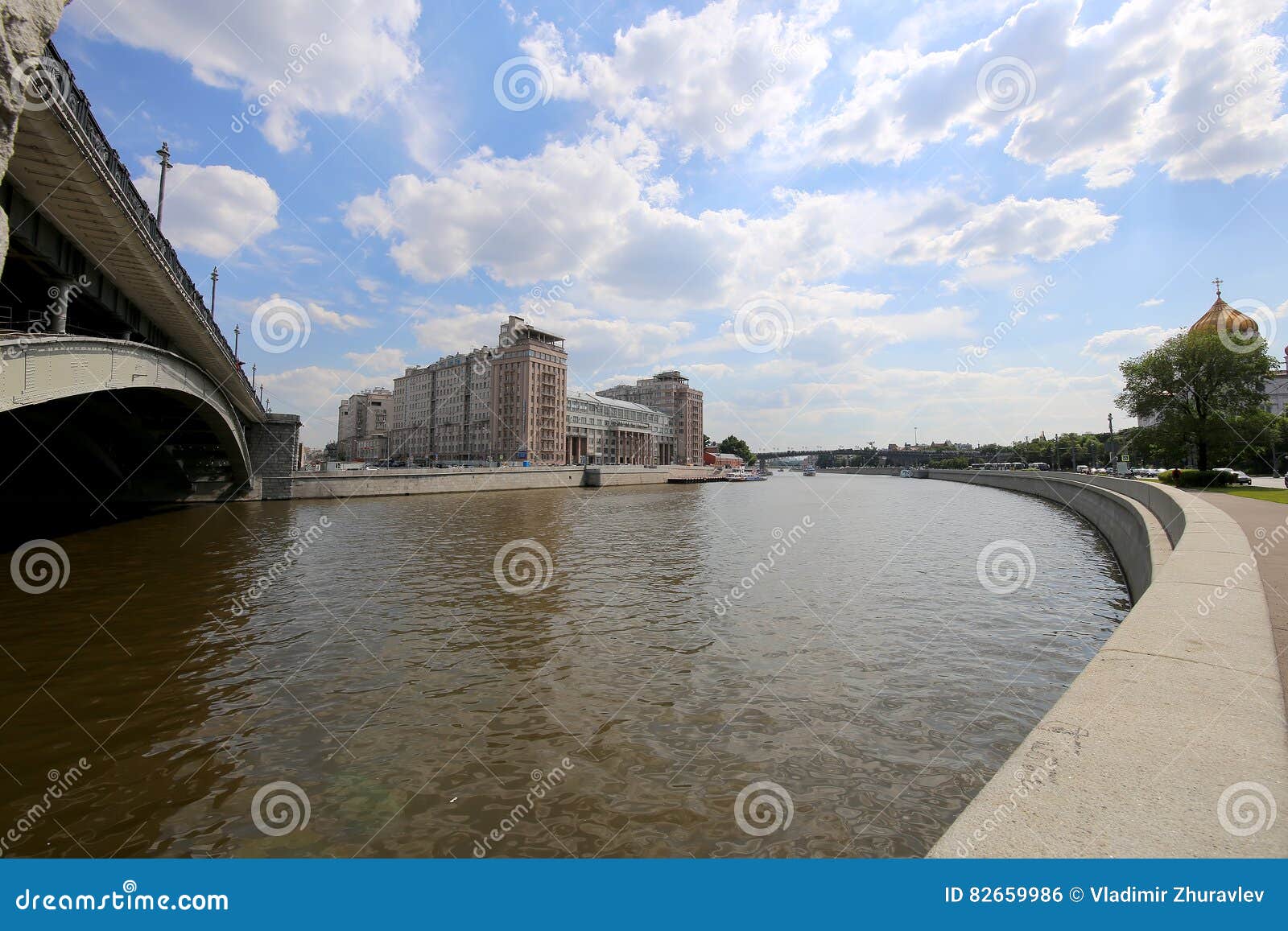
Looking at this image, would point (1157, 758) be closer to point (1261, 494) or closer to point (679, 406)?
point (1261, 494)

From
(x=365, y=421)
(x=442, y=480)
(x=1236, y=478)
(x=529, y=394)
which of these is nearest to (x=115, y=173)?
(x=442, y=480)

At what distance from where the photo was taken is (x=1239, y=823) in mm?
2619

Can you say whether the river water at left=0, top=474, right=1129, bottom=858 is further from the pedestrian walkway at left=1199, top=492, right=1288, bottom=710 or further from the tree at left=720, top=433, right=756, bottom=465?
the tree at left=720, top=433, right=756, bottom=465

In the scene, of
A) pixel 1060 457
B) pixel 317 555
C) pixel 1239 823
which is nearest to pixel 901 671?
pixel 1239 823

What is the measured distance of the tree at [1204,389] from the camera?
36.9 m

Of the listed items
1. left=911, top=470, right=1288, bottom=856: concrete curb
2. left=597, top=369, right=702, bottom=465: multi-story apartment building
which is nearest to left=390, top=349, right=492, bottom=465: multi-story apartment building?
left=597, top=369, right=702, bottom=465: multi-story apartment building

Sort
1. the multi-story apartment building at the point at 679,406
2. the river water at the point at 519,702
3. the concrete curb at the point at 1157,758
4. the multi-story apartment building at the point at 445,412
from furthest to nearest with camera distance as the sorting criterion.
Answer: the multi-story apartment building at the point at 679,406 < the multi-story apartment building at the point at 445,412 < the river water at the point at 519,702 < the concrete curb at the point at 1157,758

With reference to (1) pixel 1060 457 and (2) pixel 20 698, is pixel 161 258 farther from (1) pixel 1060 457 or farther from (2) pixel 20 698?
(1) pixel 1060 457

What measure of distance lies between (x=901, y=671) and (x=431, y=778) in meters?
6.43

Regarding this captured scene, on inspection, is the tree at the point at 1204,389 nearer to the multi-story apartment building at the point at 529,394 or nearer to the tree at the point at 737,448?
the multi-story apartment building at the point at 529,394

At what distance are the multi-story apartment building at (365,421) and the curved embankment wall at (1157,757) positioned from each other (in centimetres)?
17252

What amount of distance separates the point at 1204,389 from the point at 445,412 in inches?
5213

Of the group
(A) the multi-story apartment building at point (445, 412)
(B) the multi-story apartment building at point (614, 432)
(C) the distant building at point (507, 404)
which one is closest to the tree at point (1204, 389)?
(C) the distant building at point (507, 404)

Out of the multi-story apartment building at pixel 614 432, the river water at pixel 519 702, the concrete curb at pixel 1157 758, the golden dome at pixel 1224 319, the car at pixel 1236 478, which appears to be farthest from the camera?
the multi-story apartment building at pixel 614 432
